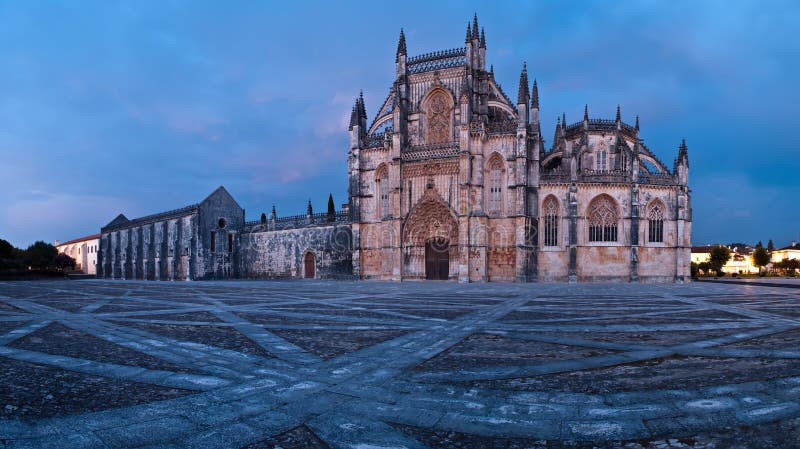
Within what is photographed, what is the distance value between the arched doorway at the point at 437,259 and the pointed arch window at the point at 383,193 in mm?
4854

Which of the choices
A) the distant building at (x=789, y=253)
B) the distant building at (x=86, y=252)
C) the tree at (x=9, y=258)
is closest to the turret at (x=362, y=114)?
the tree at (x=9, y=258)

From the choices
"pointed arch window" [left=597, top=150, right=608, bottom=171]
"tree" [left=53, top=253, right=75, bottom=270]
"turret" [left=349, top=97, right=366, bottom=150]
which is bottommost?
"tree" [left=53, top=253, right=75, bottom=270]

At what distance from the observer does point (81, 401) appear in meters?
4.50

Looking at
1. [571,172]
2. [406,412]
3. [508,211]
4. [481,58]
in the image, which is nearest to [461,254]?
A: [508,211]

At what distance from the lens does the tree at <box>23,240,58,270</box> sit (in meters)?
63.6

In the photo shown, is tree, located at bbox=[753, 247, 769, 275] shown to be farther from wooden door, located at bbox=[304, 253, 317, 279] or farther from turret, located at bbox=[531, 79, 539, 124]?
wooden door, located at bbox=[304, 253, 317, 279]

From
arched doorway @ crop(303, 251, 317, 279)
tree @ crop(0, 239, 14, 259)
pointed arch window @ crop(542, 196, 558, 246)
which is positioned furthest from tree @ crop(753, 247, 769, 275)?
tree @ crop(0, 239, 14, 259)

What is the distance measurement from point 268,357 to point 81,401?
7.76 feet

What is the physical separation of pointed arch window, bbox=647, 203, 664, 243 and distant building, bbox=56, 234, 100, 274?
80603 millimetres

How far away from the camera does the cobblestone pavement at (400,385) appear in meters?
3.65

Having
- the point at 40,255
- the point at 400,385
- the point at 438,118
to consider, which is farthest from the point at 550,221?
the point at 40,255

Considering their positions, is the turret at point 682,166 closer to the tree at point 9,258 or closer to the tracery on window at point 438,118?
the tracery on window at point 438,118

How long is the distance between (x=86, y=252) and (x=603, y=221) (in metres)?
85.9

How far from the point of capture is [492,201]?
35.9 metres
